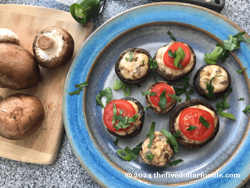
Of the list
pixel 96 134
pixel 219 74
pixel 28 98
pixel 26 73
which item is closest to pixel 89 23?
pixel 26 73

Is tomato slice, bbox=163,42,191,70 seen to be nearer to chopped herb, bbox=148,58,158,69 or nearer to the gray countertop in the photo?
chopped herb, bbox=148,58,158,69

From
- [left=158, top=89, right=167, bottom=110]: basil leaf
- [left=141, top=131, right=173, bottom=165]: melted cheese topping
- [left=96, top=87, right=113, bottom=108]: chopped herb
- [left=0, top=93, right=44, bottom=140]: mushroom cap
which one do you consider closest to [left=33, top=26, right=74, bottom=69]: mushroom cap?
[left=0, top=93, right=44, bottom=140]: mushroom cap

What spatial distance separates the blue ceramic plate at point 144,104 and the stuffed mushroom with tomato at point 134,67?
17cm

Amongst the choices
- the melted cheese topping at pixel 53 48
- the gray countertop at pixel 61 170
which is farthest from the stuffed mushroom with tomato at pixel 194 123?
the melted cheese topping at pixel 53 48

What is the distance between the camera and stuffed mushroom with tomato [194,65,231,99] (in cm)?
213

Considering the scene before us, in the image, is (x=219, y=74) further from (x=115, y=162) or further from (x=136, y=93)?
(x=115, y=162)

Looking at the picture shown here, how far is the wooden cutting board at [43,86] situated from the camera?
95.3 inches

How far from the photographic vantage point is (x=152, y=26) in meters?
2.43

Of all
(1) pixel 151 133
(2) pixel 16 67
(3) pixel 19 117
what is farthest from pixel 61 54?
(1) pixel 151 133

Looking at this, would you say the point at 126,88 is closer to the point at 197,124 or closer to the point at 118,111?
the point at 118,111

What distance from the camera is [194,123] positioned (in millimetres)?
1993

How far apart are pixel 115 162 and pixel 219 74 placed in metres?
1.56

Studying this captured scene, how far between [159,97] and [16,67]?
5.43 feet

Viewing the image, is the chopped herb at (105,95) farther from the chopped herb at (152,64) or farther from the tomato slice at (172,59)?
the tomato slice at (172,59)
